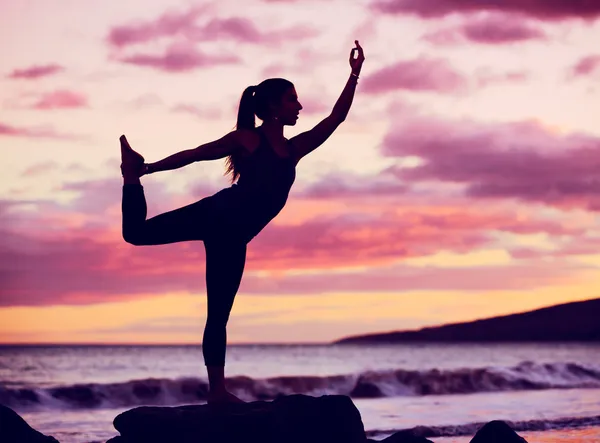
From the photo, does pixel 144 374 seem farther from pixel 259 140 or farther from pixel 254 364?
pixel 259 140

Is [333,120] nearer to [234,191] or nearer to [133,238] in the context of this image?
[234,191]

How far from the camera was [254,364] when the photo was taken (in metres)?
48.0

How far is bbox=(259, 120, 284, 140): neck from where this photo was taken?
249 inches

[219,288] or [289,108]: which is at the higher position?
[289,108]

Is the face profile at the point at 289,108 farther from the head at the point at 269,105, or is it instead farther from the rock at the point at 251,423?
the rock at the point at 251,423

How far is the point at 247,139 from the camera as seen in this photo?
20.5ft

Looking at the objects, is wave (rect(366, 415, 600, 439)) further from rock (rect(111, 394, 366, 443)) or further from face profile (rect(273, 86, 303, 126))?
face profile (rect(273, 86, 303, 126))

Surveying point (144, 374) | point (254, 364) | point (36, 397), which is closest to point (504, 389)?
point (36, 397)

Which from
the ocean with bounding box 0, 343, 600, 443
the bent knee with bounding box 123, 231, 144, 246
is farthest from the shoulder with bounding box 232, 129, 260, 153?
the ocean with bounding box 0, 343, 600, 443

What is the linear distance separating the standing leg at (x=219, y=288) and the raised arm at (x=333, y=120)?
787 millimetres

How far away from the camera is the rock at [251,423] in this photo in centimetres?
664

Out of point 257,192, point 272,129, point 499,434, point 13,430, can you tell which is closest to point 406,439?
point 499,434

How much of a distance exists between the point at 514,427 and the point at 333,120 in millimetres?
8124

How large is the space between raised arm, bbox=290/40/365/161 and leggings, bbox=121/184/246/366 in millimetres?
765
